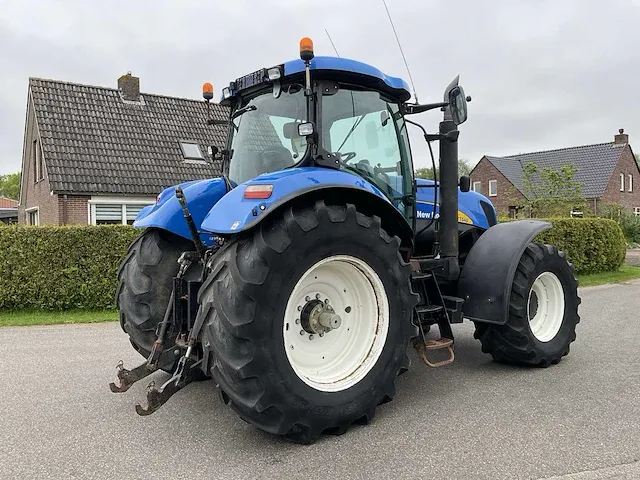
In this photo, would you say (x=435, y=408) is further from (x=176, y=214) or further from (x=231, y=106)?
(x=231, y=106)

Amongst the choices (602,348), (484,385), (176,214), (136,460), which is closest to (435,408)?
(484,385)

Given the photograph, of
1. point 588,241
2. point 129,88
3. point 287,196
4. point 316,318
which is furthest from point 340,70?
point 129,88

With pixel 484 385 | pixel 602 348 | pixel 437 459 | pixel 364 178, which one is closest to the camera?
pixel 437 459

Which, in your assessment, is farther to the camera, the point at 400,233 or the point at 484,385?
the point at 484,385

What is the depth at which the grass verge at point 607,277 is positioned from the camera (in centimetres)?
1239

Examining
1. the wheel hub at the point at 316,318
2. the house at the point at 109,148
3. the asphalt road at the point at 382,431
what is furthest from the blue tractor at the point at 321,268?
the house at the point at 109,148

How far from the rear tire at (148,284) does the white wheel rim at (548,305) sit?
10.4ft

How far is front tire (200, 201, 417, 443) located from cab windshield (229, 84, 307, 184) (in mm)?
761

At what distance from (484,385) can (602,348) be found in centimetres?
209

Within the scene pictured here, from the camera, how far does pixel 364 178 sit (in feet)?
13.6

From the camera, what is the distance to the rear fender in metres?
3.21

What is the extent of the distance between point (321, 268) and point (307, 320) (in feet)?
1.16

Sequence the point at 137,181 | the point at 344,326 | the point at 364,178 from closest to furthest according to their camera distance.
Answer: the point at 344,326
the point at 364,178
the point at 137,181

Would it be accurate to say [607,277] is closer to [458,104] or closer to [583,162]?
[458,104]
